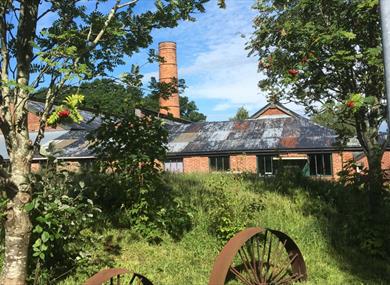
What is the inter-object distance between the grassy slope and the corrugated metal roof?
2084 cm

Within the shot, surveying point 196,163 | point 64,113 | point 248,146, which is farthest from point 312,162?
point 64,113

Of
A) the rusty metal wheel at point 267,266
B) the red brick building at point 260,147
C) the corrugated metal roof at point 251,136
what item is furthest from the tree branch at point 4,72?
the corrugated metal roof at point 251,136

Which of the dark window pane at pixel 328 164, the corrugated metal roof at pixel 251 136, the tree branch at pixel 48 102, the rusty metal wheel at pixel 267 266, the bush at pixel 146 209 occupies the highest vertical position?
the corrugated metal roof at pixel 251 136

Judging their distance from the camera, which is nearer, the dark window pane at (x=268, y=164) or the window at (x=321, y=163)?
the window at (x=321, y=163)

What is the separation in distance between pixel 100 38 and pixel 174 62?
43.2 metres

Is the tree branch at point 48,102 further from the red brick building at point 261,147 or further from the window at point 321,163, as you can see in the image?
the window at point 321,163

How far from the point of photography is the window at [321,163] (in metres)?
30.5

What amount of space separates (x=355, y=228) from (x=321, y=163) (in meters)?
23.2

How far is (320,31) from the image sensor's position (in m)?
7.61

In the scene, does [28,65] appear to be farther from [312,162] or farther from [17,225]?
[312,162]

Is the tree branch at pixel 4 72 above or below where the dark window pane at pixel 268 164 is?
above

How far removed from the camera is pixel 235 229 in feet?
25.5

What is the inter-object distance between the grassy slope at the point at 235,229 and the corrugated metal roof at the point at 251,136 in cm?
2084

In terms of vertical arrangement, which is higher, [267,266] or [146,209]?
[146,209]
